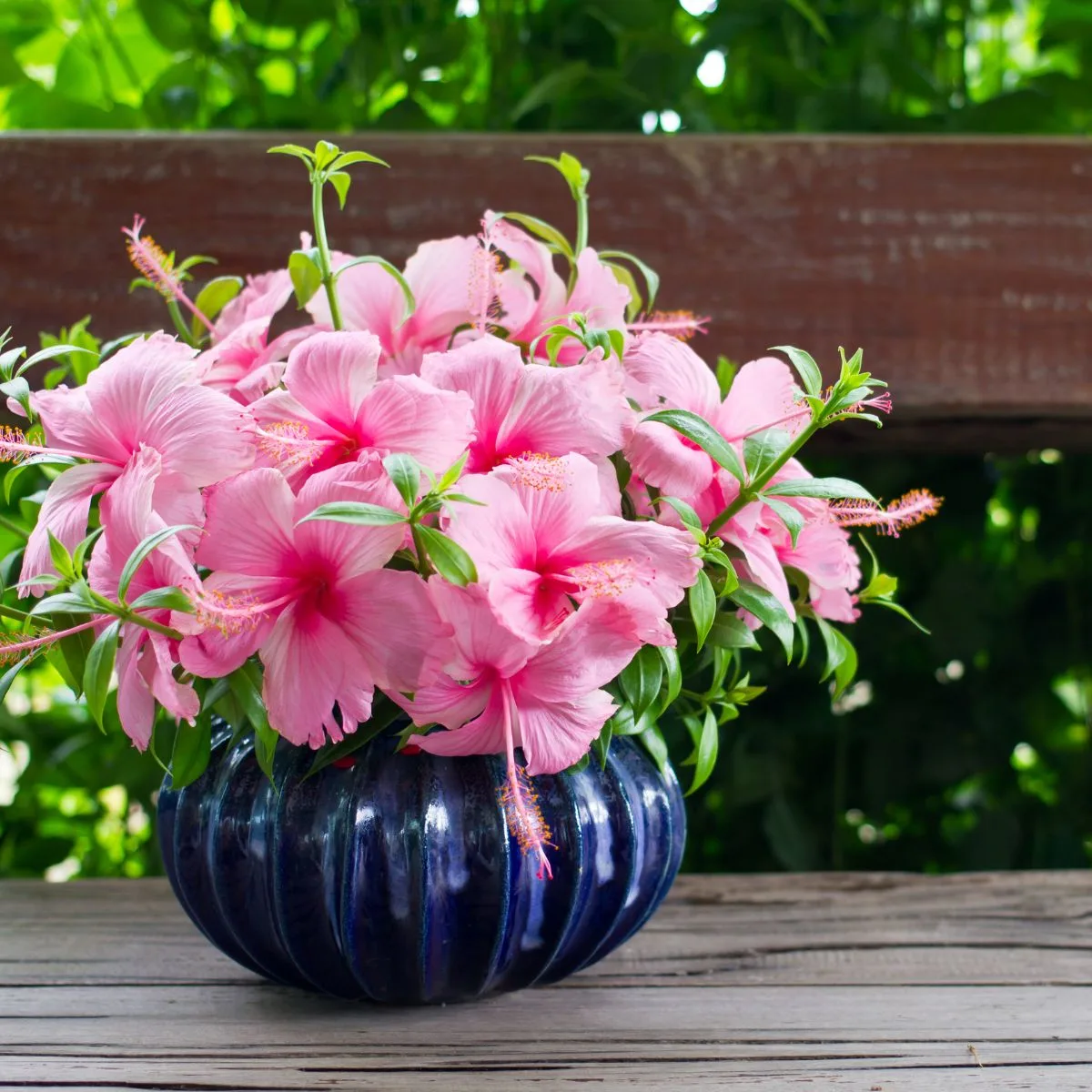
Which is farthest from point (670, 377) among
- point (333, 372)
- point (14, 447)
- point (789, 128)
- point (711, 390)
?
point (789, 128)

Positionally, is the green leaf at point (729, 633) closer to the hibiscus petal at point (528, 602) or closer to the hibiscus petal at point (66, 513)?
the hibiscus petal at point (528, 602)

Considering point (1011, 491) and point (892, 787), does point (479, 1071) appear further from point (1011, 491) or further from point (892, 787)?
point (1011, 491)

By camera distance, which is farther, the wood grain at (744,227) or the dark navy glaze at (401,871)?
the wood grain at (744,227)

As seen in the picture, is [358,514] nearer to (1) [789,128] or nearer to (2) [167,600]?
(2) [167,600]

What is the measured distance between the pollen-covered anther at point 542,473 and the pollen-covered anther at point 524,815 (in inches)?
3.7

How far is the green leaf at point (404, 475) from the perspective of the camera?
13.0 inches

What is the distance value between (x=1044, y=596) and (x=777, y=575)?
0.57 meters

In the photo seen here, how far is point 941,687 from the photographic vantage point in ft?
2.94

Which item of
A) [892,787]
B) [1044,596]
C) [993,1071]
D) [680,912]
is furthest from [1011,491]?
[993,1071]

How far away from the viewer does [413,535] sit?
0.35 meters

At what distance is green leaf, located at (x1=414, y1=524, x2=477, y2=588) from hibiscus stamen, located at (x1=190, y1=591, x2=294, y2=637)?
57mm

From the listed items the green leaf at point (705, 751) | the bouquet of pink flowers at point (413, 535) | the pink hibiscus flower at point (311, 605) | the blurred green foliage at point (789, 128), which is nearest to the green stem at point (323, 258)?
the bouquet of pink flowers at point (413, 535)

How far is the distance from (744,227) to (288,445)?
16.8 inches

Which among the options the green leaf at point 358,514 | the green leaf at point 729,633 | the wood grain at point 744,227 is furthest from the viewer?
the wood grain at point 744,227
